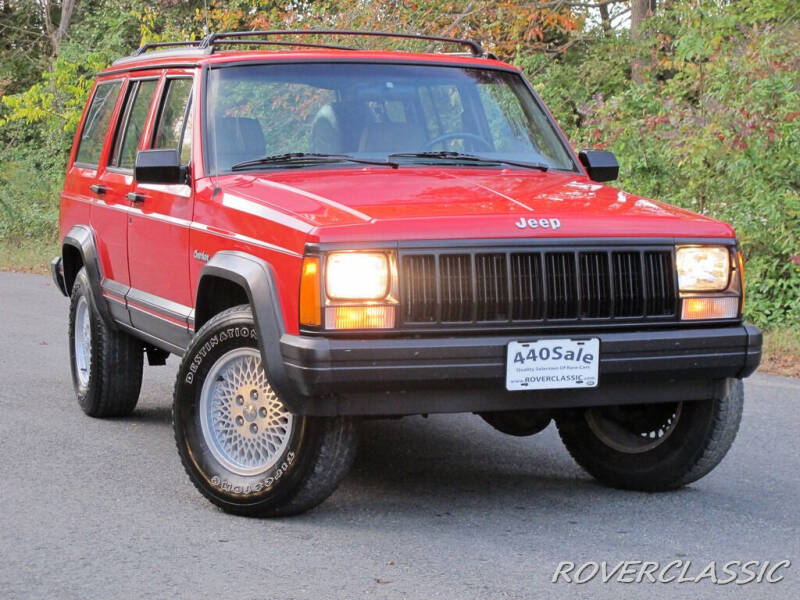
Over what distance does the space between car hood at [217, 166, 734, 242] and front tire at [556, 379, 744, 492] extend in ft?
2.73

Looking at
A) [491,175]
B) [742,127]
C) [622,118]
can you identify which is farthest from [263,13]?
[491,175]

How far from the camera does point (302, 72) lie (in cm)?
634

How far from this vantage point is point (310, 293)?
4.87 m

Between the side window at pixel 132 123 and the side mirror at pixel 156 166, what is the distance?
3.67 feet

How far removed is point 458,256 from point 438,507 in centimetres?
117

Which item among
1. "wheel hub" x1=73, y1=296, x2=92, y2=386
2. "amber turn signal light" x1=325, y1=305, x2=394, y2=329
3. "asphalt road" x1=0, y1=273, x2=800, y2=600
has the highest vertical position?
"amber turn signal light" x1=325, y1=305, x2=394, y2=329

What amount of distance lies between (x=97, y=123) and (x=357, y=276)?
3635 millimetres

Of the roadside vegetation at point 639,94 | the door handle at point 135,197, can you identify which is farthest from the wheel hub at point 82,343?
the roadside vegetation at point 639,94

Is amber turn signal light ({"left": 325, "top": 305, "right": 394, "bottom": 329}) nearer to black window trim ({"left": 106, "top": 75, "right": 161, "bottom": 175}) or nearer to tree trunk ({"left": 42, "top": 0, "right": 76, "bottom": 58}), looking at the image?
black window trim ({"left": 106, "top": 75, "right": 161, "bottom": 175})

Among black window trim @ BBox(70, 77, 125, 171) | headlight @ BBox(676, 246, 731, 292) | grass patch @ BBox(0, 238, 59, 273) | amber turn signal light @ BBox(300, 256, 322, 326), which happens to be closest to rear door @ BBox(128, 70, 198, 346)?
black window trim @ BBox(70, 77, 125, 171)

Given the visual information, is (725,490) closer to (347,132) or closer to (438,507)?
(438,507)

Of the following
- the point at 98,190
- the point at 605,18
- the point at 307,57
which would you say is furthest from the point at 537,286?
the point at 605,18

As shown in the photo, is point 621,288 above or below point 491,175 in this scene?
below

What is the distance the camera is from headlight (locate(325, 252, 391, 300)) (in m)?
4.86
